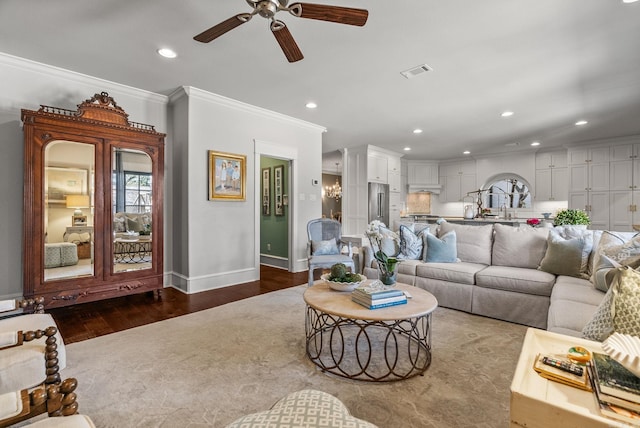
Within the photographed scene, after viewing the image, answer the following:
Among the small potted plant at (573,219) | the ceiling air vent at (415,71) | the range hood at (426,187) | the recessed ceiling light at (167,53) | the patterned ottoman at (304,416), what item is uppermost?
the recessed ceiling light at (167,53)

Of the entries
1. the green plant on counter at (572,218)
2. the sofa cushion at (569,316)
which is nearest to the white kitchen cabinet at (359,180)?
the green plant on counter at (572,218)

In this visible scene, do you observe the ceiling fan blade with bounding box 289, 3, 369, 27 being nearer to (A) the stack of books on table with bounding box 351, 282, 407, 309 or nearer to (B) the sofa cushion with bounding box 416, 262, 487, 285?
(A) the stack of books on table with bounding box 351, 282, 407, 309

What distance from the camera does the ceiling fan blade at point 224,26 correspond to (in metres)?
Result: 1.88

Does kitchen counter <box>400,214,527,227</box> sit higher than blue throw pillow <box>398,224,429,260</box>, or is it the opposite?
kitchen counter <box>400,214,527,227</box>

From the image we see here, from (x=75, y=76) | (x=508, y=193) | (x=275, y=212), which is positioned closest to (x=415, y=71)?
(x=275, y=212)

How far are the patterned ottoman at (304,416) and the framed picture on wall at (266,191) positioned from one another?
5157mm

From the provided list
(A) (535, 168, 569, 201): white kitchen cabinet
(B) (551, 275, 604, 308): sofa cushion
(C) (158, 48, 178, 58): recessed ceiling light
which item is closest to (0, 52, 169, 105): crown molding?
(C) (158, 48, 178, 58): recessed ceiling light

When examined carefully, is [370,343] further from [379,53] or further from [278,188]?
[278,188]

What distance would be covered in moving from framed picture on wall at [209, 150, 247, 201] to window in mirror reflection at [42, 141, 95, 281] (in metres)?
1.32

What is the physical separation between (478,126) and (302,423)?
19.1ft

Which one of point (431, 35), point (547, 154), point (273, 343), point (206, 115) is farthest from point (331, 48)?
point (547, 154)

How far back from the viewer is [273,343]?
245 centimetres

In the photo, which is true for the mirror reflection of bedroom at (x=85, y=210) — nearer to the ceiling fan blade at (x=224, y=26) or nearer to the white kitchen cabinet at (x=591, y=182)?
the ceiling fan blade at (x=224, y=26)

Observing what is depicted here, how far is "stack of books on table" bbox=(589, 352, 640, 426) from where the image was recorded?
2.81 ft
